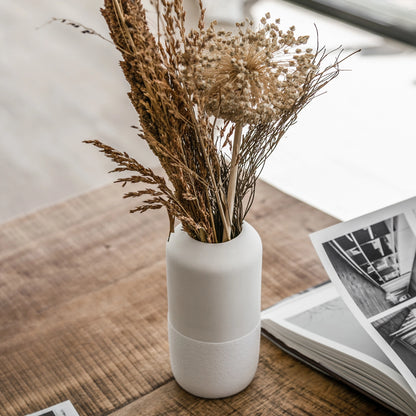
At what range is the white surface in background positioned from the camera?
2.62 meters

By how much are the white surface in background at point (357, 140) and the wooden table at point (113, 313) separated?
992 mm

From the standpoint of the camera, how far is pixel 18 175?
2.92m

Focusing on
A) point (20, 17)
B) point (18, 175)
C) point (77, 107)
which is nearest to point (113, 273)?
point (18, 175)

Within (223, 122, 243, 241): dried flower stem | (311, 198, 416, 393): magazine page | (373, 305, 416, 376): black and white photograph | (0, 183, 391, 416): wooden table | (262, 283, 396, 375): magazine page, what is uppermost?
(223, 122, 243, 241): dried flower stem

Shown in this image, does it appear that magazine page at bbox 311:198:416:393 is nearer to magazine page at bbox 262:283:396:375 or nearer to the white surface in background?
magazine page at bbox 262:283:396:375

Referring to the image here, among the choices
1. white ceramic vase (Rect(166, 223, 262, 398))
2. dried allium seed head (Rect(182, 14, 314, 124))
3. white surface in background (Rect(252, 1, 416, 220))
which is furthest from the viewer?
white surface in background (Rect(252, 1, 416, 220))

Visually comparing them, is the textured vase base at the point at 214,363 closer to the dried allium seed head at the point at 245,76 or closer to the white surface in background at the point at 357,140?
the dried allium seed head at the point at 245,76

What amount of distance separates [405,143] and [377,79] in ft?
1.82

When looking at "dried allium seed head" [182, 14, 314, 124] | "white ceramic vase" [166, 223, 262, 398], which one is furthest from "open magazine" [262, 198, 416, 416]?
"dried allium seed head" [182, 14, 314, 124]

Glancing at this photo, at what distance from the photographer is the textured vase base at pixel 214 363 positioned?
3.17ft

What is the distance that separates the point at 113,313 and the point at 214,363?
287mm

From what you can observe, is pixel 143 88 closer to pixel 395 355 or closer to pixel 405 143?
pixel 395 355

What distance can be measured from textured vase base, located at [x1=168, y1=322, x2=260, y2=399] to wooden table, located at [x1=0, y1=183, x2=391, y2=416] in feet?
0.07

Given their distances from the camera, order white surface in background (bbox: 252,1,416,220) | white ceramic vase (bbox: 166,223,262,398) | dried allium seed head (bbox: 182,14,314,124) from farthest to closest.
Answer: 1. white surface in background (bbox: 252,1,416,220)
2. white ceramic vase (bbox: 166,223,262,398)
3. dried allium seed head (bbox: 182,14,314,124)
